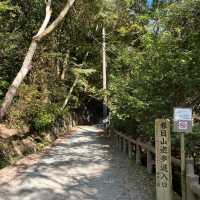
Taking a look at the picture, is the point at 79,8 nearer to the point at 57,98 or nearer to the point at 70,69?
the point at 57,98

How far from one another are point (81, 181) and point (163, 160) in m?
3.42

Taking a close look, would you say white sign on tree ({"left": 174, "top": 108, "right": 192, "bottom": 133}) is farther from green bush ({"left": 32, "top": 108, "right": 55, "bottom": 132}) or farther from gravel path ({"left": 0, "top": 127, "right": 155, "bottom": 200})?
green bush ({"left": 32, "top": 108, "right": 55, "bottom": 132})

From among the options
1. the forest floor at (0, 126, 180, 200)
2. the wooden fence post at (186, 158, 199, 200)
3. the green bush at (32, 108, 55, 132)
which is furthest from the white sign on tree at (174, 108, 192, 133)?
the green bush at (32, 108, 55, 132)

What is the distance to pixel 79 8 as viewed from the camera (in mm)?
22766

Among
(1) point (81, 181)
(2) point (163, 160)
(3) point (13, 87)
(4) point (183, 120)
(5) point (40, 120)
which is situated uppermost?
(3) point (13, 87)

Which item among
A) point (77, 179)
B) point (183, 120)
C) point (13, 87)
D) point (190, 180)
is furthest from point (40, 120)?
point (190, 180)

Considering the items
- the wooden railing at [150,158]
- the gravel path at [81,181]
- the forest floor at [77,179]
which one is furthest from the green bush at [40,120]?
the gravel path at [81,181]

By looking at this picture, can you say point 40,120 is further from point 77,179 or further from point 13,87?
point 77,179

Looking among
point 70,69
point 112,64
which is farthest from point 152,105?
point 112,64

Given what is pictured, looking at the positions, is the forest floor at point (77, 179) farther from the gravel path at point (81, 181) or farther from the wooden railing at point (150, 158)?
the wooden railing at point (150, 158)

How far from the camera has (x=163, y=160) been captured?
7.36 meters

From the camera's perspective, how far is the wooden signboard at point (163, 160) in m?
7.28

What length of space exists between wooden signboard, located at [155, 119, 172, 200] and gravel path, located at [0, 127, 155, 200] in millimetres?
1033

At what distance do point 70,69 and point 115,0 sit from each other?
6351 mm
